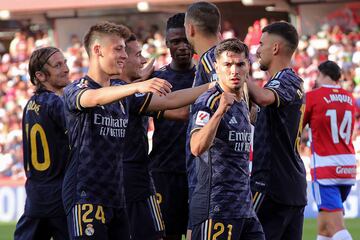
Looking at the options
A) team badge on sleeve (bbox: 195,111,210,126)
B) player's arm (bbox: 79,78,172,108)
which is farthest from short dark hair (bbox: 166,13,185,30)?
team badge on sleeve (bbox: 195,111,210,126)

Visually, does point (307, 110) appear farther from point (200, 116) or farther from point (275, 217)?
point (200, 116)

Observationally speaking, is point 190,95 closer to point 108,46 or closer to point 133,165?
point 108,46

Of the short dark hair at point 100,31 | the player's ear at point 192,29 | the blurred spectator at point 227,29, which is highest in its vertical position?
the blurred spectator at point 227,29

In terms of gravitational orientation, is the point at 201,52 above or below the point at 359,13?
below

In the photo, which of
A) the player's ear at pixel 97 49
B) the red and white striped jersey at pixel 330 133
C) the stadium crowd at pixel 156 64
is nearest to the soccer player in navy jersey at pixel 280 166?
the player's ear at pixel 97 49

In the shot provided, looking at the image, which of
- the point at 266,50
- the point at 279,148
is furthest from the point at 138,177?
the point at 266,50

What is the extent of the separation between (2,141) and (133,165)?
1553 cm

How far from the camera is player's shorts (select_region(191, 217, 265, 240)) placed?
283 inches

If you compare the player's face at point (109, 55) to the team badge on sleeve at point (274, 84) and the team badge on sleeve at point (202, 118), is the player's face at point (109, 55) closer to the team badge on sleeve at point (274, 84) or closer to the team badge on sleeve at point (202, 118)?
the team badge on sleeve at point (202, 118)

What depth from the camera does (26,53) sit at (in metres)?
28.6

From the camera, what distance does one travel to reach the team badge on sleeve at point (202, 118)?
23.2ft

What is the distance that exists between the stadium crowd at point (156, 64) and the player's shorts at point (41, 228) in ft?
33.0

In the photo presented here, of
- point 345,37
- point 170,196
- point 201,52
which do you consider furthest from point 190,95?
point 345,37

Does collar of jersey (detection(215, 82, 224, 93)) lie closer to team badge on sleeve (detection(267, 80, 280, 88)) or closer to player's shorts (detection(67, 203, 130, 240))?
team badge on sleeve (detection(267, 80, 280, 88))
